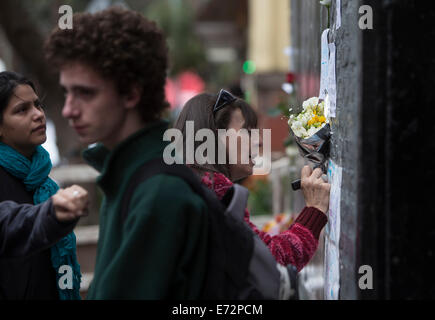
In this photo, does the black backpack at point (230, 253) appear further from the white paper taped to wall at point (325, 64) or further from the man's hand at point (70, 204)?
the white paper taped to wall at point (325, 64)

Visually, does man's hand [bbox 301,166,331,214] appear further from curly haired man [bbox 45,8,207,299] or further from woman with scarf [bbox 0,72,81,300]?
woman with scarf [bbox 0,72,81,300]

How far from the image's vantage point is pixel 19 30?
8.81 m

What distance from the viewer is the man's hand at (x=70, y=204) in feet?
A: 5.78

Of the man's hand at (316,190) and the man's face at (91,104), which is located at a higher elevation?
the man's face at (91,104)

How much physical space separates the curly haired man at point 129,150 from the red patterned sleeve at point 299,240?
26.4 inches

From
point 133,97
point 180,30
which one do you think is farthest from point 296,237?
point 180,30

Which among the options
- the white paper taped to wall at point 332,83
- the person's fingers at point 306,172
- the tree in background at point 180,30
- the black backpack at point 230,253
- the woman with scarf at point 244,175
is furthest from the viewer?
the tree in background at point 180,30

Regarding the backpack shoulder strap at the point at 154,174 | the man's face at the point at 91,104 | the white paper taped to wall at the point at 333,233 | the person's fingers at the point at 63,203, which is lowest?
the white paper taped to wall at the point at 333,233

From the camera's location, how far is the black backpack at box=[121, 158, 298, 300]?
1.72 meters

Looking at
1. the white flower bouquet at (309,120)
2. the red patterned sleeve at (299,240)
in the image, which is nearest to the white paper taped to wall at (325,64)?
the white flower bouquet at (309,120)

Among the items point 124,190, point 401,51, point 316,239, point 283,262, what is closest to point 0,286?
point 124,190

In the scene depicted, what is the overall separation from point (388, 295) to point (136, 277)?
1.02m

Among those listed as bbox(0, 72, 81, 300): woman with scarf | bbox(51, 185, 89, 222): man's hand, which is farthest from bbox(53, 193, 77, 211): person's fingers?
bbox(0, 72, 81, 300): woman with scarf

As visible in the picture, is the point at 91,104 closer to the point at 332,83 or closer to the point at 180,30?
the point at 332,83
